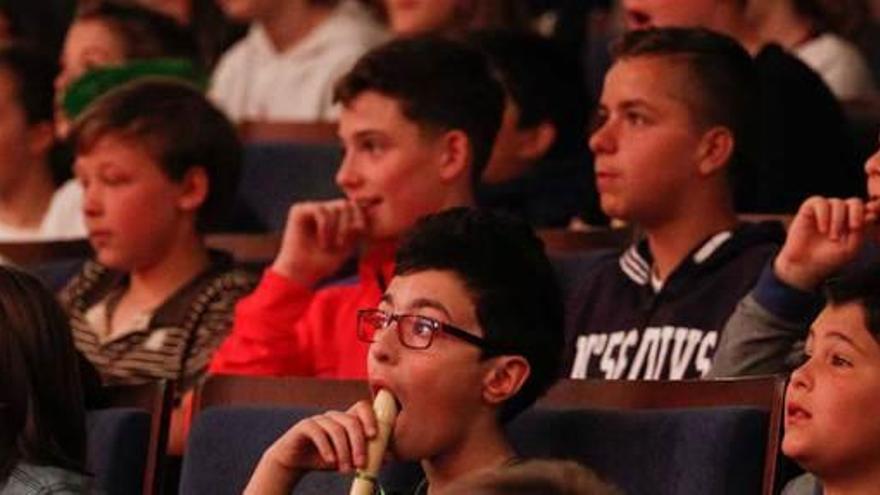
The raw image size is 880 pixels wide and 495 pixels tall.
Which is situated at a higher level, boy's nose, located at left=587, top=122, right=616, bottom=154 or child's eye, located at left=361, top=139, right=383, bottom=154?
boy's nose, located at left=587, top=122, right=616, bottom=154

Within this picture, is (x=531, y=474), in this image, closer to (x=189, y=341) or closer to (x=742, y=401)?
(x=742, y=401)

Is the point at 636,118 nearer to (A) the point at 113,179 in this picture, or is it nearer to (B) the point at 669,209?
(B) the point at 669,209

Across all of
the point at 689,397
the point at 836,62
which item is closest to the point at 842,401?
the point at 689,397

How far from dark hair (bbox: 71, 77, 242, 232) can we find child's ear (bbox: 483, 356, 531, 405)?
159cm

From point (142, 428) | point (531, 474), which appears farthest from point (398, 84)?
point (531, 474)

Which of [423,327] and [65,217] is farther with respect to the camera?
[65,217]

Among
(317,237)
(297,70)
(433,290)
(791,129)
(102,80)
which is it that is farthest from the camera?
(297,70)

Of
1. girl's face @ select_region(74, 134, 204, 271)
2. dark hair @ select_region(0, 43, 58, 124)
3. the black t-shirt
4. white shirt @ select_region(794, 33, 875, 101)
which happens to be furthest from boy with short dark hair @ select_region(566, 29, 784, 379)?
dark hair @ select_region(0, 43, 58, 124)

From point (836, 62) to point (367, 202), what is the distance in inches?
63.6

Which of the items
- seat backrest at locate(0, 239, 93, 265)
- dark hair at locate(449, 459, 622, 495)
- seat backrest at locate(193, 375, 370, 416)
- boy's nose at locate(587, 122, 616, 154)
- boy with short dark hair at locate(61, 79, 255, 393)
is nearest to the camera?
dark hair at locate(449, 459, 622, 495)

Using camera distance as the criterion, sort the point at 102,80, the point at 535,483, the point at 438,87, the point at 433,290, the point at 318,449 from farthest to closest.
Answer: the point at 102,80, the point at 438,87, the point at 433,290, the point at 318,449, the point at 535,483

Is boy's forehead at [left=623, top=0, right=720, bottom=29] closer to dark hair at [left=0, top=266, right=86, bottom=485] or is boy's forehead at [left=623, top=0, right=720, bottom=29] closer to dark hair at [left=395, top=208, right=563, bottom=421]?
dark hair at [left=395, top=208, right=563, bottom=421]

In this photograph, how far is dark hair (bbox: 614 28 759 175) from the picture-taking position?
4.21 metres

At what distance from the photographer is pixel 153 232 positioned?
484 centimetres
